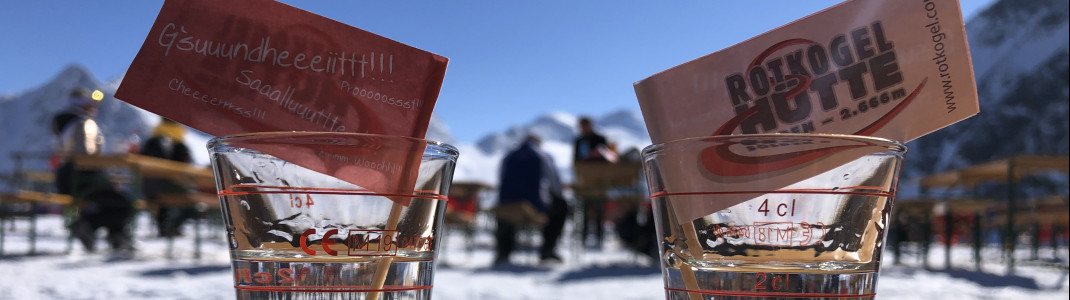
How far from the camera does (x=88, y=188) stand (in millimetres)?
3877

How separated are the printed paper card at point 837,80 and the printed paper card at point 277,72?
15cm

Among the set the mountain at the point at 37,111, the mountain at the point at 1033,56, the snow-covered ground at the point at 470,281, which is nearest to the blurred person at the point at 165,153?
the snow-covered ground at the point at 470,281

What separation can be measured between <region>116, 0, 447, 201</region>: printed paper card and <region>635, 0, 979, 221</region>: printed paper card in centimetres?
15

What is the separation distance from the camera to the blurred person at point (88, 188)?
379 cm

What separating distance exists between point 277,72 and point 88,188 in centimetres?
413

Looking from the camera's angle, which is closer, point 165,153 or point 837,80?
point 837,80

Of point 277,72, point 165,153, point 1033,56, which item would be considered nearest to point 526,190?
point 165,153

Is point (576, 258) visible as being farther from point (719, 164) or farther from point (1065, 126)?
point (719, 164)

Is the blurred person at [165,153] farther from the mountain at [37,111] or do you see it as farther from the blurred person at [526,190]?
the mountain at [37,111]

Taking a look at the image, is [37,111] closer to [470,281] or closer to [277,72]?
[470,281]

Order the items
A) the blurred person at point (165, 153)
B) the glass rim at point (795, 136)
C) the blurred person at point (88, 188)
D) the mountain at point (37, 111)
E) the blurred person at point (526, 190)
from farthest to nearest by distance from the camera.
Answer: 1. the mountain at point (37, 111)
2. the blurred person at point (165, 153)
3. the blurred person at point (526, 190)
4. the blurred person at point (88, 188)
5. the glass rim at point (795, 136)

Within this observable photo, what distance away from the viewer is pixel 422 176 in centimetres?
42

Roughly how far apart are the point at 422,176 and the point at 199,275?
256 cm

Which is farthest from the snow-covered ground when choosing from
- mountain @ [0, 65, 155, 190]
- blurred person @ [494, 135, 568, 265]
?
mountain @ [0, 65, 155, 190]
